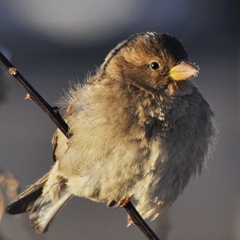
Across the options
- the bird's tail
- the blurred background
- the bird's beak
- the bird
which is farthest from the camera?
the blurred background

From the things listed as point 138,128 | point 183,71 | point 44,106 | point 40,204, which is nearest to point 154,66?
point 183,71

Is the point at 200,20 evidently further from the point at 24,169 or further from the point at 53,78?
the point at 24,169

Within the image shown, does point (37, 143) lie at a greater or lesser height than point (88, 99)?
lesser

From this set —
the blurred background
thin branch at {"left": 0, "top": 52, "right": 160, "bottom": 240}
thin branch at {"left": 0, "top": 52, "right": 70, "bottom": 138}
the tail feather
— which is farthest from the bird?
the blurred background

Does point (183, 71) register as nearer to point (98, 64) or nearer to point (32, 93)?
point (32, 93)

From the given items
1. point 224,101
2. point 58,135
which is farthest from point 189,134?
point 224,101

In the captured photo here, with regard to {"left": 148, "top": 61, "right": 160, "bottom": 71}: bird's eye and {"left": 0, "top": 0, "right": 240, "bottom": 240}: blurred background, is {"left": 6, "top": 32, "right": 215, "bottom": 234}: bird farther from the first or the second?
{"left": 0, "top": 0, "right": 240, "bottom": 240}: blurred background

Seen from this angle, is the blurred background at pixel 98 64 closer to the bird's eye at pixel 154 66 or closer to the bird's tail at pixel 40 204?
the bird's tail at pixel 40 204
